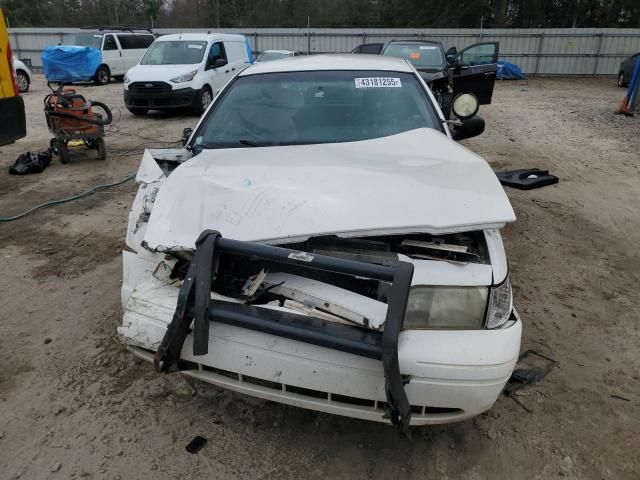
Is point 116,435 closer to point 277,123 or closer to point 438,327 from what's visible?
point 438,327

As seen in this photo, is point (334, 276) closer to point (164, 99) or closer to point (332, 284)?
point (332, 284)

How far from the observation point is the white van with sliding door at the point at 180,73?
1117 centimetres

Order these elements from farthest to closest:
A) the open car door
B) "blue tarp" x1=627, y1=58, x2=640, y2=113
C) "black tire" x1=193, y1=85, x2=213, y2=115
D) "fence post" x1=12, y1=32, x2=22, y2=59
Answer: "fence post" x1=12, y1=32, x2=22, y2=59 < "black tire" x1=193, y1=85, x2=213, y2=115 < "blue tarp" x1=627, y1=58, x2=640, y2=113 < the open car door

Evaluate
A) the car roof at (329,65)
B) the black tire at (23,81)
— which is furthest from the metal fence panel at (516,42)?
the car roof at (329,65)

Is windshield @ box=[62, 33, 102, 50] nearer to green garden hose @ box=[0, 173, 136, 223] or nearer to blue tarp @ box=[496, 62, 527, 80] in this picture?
green garden hose @ box=[0, 173, 136, 223]

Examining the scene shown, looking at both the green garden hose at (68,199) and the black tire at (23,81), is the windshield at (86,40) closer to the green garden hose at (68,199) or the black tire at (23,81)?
the black tire at (23,81)

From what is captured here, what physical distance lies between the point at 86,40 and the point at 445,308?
20.2 metres

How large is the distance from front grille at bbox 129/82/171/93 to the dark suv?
5.15m

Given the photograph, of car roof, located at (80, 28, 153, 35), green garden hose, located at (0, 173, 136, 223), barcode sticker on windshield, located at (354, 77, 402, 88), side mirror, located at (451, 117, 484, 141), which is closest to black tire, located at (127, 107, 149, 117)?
green garden hose, located at (0, 173, 136, 223)

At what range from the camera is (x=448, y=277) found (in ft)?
6.70

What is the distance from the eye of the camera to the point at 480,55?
40.7 feet

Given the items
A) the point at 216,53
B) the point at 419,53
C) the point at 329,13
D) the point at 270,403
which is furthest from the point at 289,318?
the point at 329,13

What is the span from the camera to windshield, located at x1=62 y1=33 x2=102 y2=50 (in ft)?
59.3

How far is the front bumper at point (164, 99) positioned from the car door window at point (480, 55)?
654cm
